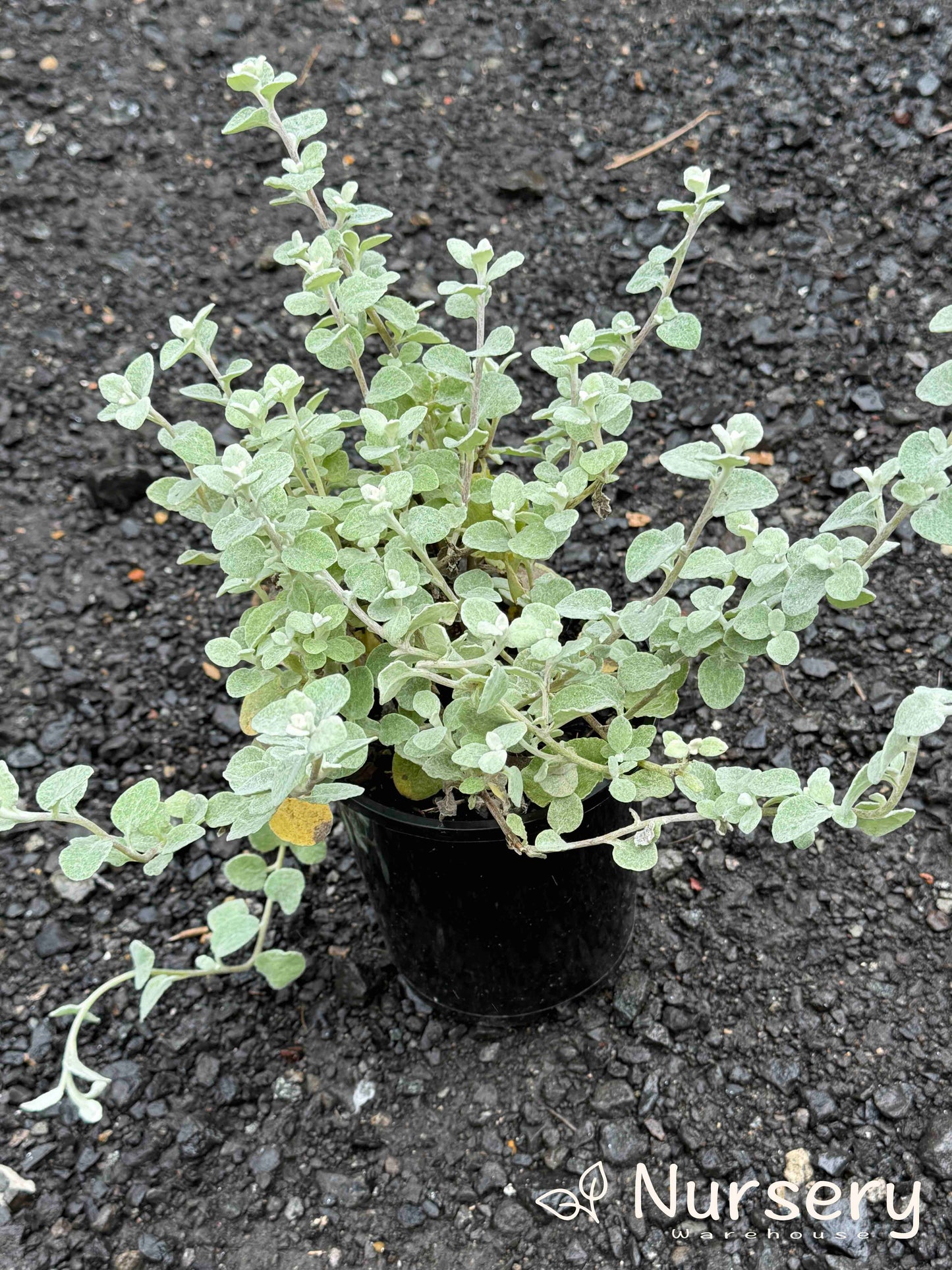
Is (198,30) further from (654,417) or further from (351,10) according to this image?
(654,417)

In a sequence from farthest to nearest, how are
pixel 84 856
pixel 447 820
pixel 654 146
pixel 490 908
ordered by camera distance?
pixel 654 146 < pixel 490 908 < pixel 447 820 < pixel 84 856

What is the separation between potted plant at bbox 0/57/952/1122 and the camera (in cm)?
106

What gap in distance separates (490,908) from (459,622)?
1.23ft

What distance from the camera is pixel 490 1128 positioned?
5.16 ft

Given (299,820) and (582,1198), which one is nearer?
(299,820)

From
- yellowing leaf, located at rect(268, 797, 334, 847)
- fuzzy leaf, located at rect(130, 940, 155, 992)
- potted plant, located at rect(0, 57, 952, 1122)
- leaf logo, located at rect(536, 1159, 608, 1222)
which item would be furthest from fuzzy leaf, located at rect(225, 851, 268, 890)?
leaf logo, located at rect(536, 1159, 608, 1222)

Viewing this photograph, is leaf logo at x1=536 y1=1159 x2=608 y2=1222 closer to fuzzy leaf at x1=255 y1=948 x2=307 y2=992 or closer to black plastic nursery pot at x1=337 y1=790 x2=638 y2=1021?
black plastic nursery pot at x1=337 y1=790 x2=638 y2=1021

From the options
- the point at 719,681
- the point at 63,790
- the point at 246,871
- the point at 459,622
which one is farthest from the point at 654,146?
the point at 63,790

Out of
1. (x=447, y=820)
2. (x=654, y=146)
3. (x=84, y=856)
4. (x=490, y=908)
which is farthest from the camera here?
(x=654, y=146)

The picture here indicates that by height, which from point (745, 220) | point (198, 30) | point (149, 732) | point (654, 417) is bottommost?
point (149, 732)

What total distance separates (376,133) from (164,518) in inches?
45.2

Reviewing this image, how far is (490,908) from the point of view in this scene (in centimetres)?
143

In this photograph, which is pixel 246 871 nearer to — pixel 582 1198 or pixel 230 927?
pixel 230 927

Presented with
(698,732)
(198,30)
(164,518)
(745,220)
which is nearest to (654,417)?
(745,220)
